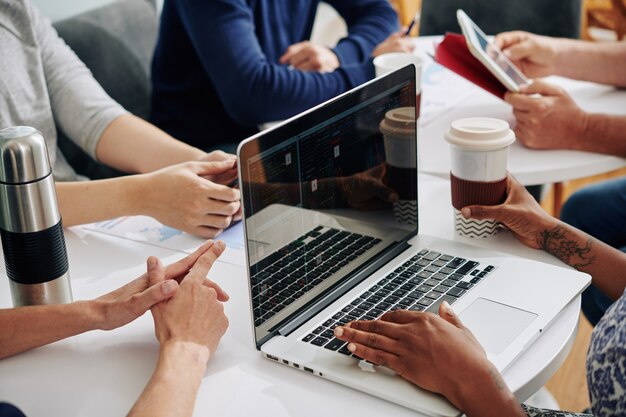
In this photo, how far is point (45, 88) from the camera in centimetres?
160

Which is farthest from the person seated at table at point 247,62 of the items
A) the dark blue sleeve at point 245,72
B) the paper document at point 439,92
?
the paper document at point 439,92

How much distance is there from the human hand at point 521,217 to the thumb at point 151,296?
489mm

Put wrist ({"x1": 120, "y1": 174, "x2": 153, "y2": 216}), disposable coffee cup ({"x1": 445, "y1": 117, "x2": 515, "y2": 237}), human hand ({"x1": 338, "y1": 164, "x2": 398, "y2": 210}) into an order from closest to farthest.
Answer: human hand ({"x1": 338, "y1": 164, "x2": 398, "y2": 210}) → disposable coffee cup ({"x1": 445, "y1": 117, "x2": 515, "y2": 237}) → wrist ({"x1": 120, "y1": 174, "x2": 153, "y2": 216})

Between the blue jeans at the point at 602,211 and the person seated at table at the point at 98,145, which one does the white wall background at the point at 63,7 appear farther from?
the blue jeans at the point at 602,211

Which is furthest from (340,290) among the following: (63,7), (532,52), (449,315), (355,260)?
(63,7)

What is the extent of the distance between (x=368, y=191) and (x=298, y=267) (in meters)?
0.18

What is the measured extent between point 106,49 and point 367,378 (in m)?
1.44

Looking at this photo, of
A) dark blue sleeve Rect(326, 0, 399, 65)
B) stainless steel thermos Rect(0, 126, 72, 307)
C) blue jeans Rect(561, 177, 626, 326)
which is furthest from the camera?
dark blue sleeve Rect(326, 0, 399, 65)

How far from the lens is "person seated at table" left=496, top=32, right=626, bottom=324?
5.01 feet

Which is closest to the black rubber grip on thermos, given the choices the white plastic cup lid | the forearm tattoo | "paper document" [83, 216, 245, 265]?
"paper document" [83, 216, 245, 265]

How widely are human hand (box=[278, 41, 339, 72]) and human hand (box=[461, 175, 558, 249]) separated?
0.86 m

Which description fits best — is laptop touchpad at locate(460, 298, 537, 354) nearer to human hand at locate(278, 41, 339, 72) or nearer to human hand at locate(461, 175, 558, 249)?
human hand at locate(461, 175, 558, 249)

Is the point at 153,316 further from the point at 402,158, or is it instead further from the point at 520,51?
the point at 520,51

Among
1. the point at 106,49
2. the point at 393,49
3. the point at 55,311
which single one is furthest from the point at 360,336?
the point at 106,49
